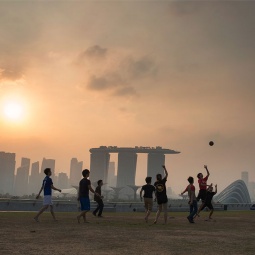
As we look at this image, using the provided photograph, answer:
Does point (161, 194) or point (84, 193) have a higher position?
point (161, 194)

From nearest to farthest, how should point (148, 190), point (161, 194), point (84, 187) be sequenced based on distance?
point (84, 187), point (161, 194), point (148, 190)

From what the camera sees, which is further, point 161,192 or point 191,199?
point 191,199

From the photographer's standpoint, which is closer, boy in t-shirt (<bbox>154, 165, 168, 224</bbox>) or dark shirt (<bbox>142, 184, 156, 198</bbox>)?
boy in t-shirt (<bbox>154, 165, 168, 224</bbox>)

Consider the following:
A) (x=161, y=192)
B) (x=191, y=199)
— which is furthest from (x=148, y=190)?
(x=191, y=199)

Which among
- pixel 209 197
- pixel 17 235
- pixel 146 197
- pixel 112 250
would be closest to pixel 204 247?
pixel 112 250

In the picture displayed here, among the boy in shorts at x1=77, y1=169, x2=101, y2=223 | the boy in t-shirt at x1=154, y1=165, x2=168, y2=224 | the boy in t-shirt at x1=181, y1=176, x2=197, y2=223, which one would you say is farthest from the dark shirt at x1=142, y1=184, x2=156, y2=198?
the boy in shorts at x1=77, y1=169, x2=101, y2=223

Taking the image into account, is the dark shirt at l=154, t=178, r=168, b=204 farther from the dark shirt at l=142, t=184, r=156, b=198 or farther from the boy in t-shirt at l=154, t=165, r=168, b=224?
the dark shirt at l=142, t=184, r=156, b=198

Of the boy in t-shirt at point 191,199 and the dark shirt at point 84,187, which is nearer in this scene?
the dark shirt at point 84,187

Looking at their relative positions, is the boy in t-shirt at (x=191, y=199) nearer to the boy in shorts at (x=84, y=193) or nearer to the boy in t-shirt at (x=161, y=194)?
the boy in t-shirt at (x=161, y=194)

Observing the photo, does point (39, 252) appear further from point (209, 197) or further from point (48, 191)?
point (209, 197)

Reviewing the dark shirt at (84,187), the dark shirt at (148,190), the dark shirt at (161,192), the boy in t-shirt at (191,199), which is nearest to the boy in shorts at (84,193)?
the dark shirt at (84,187)

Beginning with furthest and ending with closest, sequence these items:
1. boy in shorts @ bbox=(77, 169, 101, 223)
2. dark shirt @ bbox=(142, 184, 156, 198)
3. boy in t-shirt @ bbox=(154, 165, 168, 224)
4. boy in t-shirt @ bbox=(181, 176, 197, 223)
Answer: dark shirt @ bbox=(142, 184, 156, 198)
boy in t-shirt @ bbox=(181, 176, 197, 223)
boy in t-shirt @ bbox=(154, 165, 168, 224)
boy in shorts @ bbox=(77, 169, 101, 223)

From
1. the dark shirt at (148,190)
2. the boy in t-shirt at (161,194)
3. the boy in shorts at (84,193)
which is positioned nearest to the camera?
the boy in shorts at (84,193)

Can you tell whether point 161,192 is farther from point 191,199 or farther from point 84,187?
point 84,187
